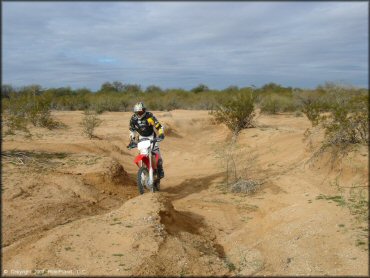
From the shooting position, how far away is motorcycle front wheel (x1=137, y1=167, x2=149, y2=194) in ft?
27.9

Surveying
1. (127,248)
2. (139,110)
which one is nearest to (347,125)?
(139,110)

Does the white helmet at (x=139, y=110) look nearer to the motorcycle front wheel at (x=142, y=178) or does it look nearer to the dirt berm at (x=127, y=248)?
the motorcycle front wheel at (x=142, y=178)

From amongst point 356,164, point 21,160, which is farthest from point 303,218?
point 21,160

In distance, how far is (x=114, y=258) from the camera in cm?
521

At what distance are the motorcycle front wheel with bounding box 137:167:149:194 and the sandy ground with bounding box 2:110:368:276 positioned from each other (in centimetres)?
53

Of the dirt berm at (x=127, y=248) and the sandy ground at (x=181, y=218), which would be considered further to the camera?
the sandy ground at (x=181, y=218)

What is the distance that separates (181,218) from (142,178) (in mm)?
1630

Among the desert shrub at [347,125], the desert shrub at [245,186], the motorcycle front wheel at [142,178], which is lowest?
the desert shrub at [245,186]

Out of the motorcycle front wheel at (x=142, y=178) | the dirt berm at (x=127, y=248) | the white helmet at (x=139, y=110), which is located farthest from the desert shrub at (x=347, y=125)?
the dirt berm at (x=127, y=248)

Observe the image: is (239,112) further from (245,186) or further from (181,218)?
(181,218)

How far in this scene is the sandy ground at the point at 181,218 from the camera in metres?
5.27

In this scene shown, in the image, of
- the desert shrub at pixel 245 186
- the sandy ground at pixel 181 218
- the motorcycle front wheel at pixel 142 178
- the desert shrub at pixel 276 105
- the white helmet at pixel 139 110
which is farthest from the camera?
the desert shrub at pixel 276 105

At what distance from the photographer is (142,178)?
8.60 m

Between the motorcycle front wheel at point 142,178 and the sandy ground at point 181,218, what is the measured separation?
0.53 m
